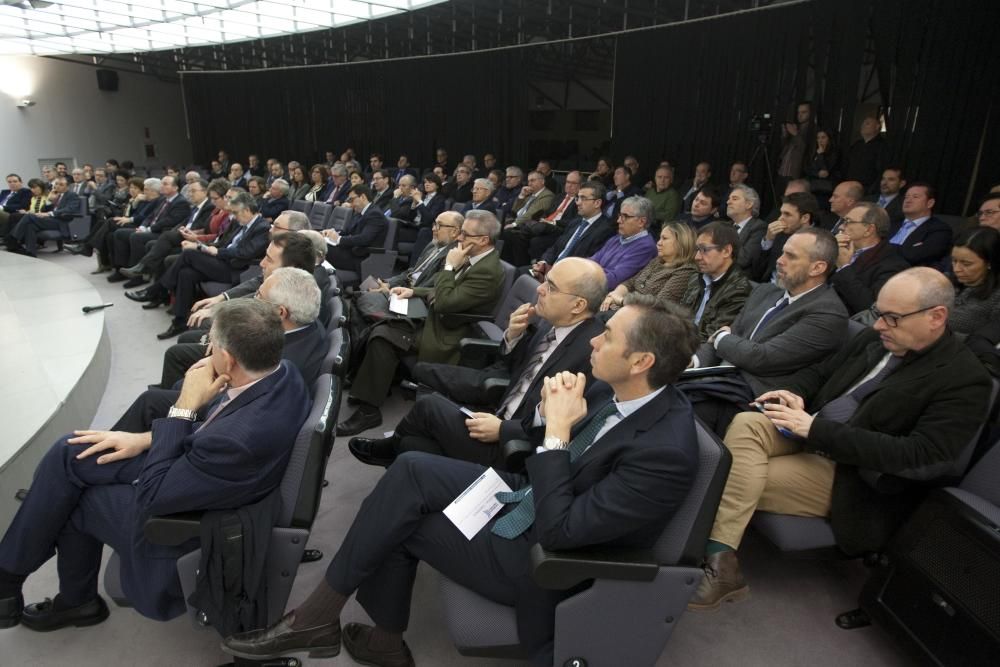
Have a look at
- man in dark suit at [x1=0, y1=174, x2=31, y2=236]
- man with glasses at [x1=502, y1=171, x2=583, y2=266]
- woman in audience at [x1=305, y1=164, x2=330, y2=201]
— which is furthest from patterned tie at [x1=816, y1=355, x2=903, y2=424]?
man in dark suit at [x1=0, y1=174, x2=31, y2=236]

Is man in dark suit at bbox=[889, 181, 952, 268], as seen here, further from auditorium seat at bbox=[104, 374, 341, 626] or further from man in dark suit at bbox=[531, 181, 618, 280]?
auditorium seat at bbox=[104, 374, 341, 626]

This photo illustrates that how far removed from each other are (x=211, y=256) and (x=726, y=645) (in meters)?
4.63

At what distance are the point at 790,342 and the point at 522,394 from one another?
1.04 m

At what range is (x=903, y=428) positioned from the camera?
5.99 feet

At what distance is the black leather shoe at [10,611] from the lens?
1778 millimetres

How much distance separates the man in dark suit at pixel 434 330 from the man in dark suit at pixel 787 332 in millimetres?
1261

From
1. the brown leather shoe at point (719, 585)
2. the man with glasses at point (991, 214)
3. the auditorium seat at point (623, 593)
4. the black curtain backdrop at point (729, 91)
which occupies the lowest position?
the brown leather shoe at point (719, 585)

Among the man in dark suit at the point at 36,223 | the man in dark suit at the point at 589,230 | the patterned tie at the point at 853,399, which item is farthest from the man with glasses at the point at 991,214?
the man in dark suit at the point at 36,223

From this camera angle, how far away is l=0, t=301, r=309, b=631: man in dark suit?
5.10 ft

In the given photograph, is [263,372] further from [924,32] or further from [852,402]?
[924,32]

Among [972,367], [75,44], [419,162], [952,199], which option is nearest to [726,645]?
[972,367]

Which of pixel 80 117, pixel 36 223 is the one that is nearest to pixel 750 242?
pixel 36 223

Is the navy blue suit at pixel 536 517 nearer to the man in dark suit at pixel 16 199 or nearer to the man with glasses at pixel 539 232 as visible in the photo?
the man with glasses at pixel 539 232

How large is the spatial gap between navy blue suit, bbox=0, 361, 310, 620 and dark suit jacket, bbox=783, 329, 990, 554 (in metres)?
1.62
